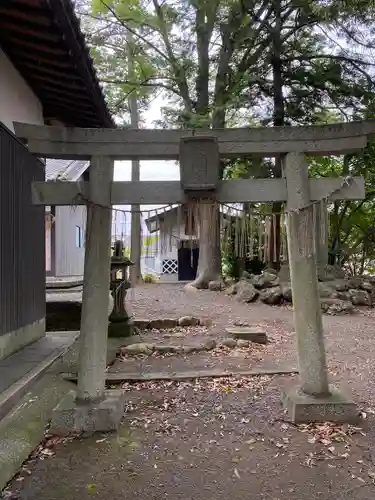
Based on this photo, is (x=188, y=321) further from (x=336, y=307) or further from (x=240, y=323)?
(x=336, y=307)

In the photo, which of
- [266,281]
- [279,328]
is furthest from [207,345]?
[266,281]

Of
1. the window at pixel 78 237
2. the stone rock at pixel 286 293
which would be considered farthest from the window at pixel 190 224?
the window at pixel 78 237

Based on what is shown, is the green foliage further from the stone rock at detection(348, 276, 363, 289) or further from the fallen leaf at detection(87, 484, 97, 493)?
the fallen leaf at detection(87, 484, 97, 493)

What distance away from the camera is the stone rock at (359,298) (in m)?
12.9

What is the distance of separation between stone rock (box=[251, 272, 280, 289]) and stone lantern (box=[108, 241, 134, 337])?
6.65m

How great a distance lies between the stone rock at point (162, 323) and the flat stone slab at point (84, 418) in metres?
5.04

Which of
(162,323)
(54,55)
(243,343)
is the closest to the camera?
A: (54,55)

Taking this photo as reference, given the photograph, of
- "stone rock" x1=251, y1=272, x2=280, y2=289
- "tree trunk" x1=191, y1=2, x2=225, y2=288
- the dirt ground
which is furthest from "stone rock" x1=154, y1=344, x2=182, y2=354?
"stone rock" x1=251, y1=272, x2=280, y2=289

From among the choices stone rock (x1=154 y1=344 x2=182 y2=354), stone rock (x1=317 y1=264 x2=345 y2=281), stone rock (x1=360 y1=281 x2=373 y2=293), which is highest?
stone rock (x1=317 y1=264 x2=345 y2=281)

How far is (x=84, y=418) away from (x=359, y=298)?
1065cm

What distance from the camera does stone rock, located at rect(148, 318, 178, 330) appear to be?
938 centimetres

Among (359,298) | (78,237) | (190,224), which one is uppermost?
(78,237)

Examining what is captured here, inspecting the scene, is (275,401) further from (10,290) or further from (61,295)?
(61,295)

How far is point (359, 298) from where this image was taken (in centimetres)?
1295
